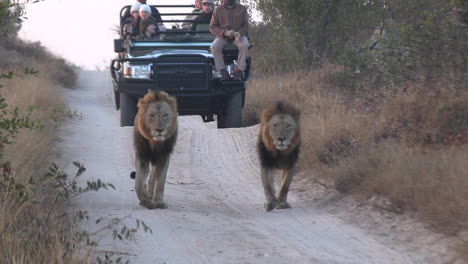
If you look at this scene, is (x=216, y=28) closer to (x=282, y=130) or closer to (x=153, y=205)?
(x=282, y=130)

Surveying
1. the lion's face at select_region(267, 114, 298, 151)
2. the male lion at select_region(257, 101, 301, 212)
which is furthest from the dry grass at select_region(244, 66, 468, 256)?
the lion's face at select_region(267, 114, 298, 151)

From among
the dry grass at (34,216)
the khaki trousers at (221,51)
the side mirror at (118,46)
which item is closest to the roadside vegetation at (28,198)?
the dry grass at (34,216)

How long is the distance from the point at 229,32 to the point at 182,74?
0.92m

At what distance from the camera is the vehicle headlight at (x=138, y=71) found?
38.7 feet

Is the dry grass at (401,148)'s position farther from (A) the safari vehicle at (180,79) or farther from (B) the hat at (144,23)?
(B) the hat at (144,23)

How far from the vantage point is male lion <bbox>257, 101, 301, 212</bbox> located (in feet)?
26.2

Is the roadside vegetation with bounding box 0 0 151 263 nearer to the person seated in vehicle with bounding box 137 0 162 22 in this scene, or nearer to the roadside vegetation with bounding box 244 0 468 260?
the roadside vegetation with bounding box 244 0 468 260

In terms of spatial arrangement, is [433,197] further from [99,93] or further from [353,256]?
[99,93]

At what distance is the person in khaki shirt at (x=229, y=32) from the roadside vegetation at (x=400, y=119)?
4.49 feet

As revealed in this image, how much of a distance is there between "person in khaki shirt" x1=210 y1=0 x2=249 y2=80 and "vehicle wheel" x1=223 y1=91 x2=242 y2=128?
16.5 inches

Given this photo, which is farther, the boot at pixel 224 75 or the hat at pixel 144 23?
the hat at pixel 144 23

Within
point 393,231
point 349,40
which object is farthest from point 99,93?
point 393,231

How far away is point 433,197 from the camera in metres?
6.93

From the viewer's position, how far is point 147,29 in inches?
507
